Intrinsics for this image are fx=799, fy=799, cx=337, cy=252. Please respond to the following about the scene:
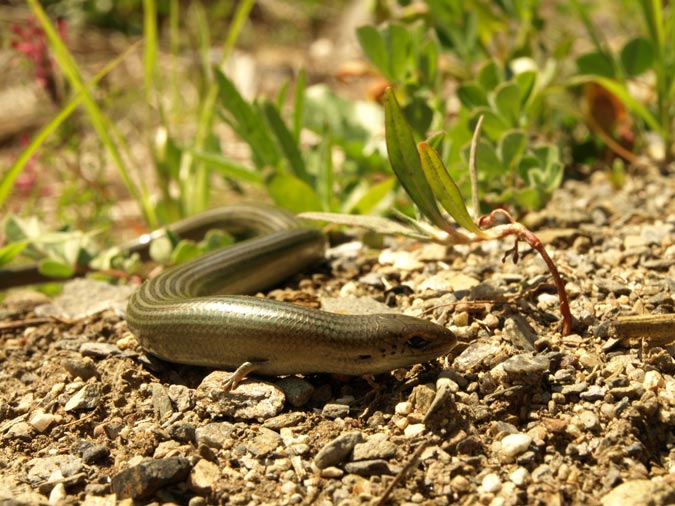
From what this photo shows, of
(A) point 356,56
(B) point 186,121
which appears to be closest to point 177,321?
(B) point 186,121

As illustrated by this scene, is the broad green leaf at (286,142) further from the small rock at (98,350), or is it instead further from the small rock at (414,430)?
the small rock at (414,430)

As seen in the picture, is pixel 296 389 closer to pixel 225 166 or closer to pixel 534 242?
pixel 534 242

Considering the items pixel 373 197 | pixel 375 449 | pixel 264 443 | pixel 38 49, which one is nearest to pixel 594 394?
pixel 375 449

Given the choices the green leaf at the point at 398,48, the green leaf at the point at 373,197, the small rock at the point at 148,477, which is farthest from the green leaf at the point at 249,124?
the small rock at the point at 148,477

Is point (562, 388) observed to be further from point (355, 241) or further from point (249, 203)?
point (249, 203)

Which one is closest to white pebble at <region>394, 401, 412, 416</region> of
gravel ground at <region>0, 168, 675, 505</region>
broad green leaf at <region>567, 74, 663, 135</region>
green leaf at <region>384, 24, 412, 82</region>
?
gravel ground at <region>0, 168, 675, 505</region>

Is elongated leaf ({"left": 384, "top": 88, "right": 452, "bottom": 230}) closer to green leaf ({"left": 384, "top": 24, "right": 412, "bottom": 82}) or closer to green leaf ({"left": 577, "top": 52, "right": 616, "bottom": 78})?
green leaf ({"left": 384, "top": 24, "right": 412, "bottom": 82})
